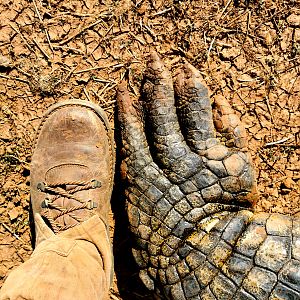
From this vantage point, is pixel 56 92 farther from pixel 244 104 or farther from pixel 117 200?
pixel 244 104

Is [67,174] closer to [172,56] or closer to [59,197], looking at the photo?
[59,197]

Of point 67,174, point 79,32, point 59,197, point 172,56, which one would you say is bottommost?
point 59,197

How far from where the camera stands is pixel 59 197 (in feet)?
10.4

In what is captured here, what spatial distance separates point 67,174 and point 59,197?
155 millimetres

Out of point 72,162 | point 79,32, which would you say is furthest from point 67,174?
point 79,32

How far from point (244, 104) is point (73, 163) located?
1.18 meters

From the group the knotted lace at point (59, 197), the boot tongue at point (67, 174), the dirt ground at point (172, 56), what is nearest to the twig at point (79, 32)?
the dirt ground at point (172, 56)

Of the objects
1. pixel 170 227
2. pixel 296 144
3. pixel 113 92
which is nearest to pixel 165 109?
pixel 113 92

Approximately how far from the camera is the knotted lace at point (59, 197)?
3.09 meters

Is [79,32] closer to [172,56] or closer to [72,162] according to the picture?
[172,56]

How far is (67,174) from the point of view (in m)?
3.18

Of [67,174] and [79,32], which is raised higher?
[79,32]

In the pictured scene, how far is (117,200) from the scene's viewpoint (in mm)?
3381

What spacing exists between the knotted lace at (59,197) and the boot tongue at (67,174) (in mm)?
27
